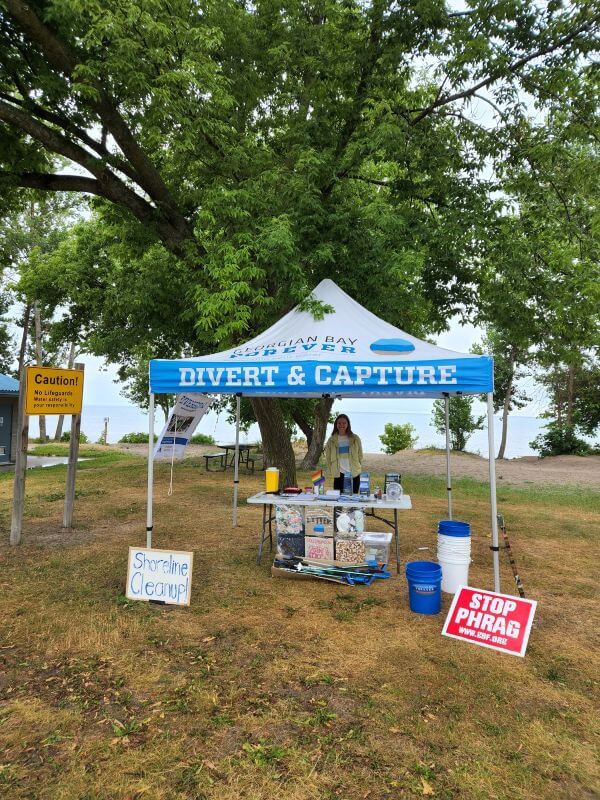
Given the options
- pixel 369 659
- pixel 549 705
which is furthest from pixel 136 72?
pixel 549 705

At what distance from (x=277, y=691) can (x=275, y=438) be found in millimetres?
7883

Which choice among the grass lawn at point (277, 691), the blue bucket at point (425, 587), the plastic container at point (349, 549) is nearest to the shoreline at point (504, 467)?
the grass lawn at point (277, 691)

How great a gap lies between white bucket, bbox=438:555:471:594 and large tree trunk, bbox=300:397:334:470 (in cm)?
1127

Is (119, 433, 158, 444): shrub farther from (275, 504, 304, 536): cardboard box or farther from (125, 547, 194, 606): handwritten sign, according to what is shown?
(125, 547, 194, 606): handwritten sign

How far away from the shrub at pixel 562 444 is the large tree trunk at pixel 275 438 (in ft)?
60.4

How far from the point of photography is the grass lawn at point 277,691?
2.77m

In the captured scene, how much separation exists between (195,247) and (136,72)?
3.01 metres

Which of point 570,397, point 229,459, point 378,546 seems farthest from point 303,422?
point 570,397

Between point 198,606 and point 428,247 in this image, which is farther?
point 428,247

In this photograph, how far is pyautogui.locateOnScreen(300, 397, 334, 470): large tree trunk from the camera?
674 inches

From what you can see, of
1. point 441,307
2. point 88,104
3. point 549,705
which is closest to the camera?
point 549,705

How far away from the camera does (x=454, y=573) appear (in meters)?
5.50

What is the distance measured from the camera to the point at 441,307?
1064 cm

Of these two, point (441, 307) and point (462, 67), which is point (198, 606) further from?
point (462, 67)
